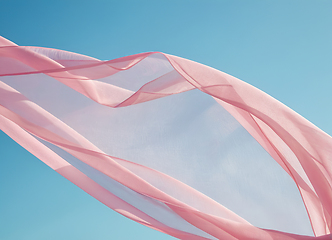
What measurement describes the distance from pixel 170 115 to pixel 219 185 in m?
0.40

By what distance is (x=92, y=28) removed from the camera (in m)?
3.07

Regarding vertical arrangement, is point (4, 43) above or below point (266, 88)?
below

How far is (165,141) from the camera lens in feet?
4.37

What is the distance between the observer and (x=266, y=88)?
10.3 feet

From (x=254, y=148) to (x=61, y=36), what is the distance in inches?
106

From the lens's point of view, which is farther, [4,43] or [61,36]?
[61,36]

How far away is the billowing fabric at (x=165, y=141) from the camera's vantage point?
1118mm

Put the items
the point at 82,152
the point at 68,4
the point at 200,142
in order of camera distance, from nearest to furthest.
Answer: the point at 82,152 < the point at 200,142 < the point at 68,4

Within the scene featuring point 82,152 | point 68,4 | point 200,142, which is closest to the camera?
point 82,152

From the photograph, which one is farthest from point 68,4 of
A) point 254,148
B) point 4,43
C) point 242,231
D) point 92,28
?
point 242,231

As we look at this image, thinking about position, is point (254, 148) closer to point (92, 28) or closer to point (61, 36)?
point (92, 28)

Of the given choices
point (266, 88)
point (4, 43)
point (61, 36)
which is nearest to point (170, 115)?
point (4, 43)

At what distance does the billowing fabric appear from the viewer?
1118 millimetres

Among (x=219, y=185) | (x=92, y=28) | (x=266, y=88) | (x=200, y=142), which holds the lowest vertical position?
(x=219, y=185)
